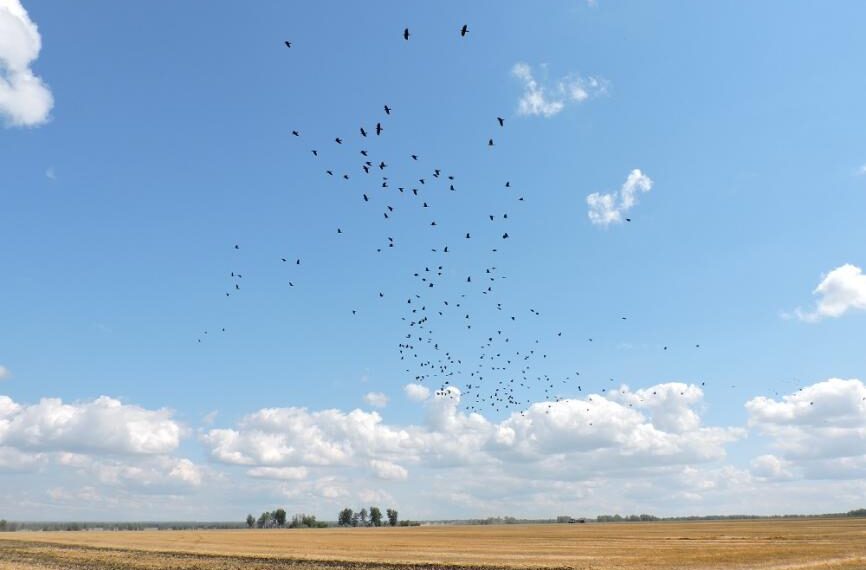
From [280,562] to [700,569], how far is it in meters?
37.3

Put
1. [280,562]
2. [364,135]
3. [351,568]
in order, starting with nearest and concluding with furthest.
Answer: [364,135], [351,568], [280,562]

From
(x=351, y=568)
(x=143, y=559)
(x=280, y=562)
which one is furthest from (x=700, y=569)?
(x=143, y=559)

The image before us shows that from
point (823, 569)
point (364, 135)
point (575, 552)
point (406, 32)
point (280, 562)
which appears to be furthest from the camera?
point (575, 552)

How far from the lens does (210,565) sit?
184 feet

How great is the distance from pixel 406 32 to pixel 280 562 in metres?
51.1

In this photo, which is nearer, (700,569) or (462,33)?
(462,33)

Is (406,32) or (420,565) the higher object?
(406,32)

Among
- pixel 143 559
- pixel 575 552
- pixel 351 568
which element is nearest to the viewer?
pixel 351 568

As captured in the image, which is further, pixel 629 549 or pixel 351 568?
pixel 629 549

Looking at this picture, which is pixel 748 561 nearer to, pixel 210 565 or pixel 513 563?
pixel 513 563

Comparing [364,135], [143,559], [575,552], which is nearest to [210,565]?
[143,559]

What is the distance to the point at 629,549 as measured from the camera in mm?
70938

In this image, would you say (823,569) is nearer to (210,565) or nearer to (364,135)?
(364,135)

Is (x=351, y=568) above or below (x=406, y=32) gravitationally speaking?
below
